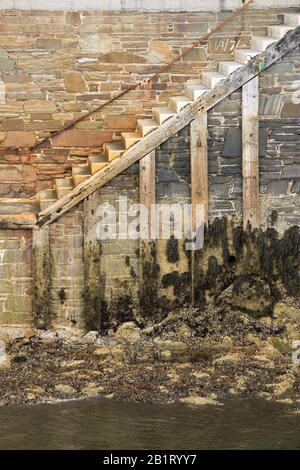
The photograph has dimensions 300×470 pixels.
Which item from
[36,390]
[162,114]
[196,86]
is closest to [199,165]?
[162,114]

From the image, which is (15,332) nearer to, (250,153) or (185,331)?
(185,331)

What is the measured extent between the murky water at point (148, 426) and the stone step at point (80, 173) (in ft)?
11.8

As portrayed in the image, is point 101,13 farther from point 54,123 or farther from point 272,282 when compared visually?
point 272,282

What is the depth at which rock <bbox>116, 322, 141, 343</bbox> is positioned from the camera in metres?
19.2

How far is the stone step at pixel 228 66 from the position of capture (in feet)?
61.8

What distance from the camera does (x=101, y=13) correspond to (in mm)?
20469

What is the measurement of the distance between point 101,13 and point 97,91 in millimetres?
1165

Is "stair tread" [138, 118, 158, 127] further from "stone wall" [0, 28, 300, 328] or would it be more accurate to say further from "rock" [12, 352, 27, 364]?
"rock" [12, 352, 27, 364]

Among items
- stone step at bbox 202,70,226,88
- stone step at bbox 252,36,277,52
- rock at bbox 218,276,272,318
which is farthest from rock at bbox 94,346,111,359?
stone step at bbox 252,36,277,52

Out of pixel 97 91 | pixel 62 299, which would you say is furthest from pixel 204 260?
pixel 97 91

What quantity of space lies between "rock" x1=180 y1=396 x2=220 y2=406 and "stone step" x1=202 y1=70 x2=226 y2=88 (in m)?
4.44

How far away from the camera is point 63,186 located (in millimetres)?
19516

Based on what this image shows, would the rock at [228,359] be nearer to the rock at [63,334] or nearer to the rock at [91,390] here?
the rock at [91,390]
